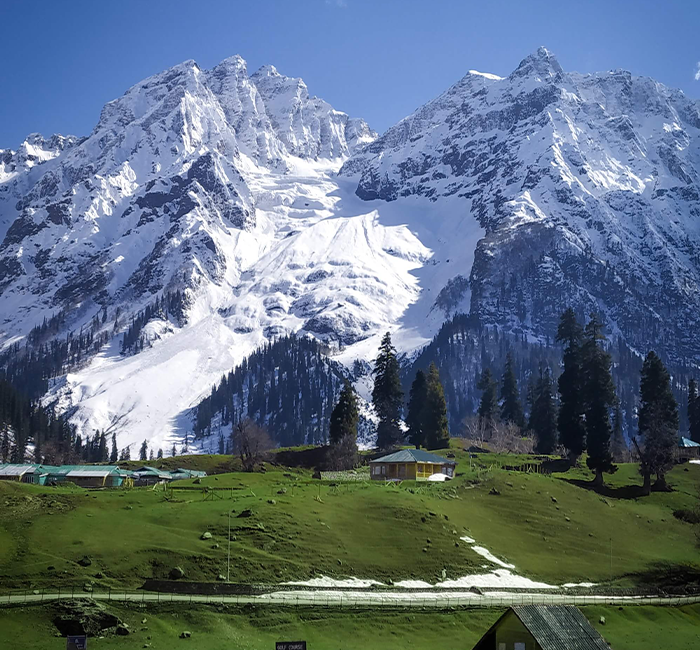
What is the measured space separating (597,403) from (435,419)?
38.7m

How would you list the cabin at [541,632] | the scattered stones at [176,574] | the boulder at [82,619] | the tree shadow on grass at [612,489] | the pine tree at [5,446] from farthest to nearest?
the pine tree at [5,446]
the tree shadow on grass at [612,489]
the scattered stones at [176,574]
the boulder at [82,619]
the cabin at [541,632]

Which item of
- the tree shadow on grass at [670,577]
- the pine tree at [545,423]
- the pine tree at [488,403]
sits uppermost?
the pine tree at [488,403]

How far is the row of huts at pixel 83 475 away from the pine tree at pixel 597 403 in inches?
2058

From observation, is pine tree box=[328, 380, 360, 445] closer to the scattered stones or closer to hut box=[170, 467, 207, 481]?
hut box=[170, 467, 207, 481]

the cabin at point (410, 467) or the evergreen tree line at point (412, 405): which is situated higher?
the evergreen tree line at point (412, 405)

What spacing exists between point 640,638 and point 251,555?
2851 centimetres

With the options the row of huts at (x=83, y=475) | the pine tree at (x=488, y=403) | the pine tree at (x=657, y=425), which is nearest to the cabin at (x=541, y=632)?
the pine tree at (x=657, y=425)

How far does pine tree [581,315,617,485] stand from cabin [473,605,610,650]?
234 ft

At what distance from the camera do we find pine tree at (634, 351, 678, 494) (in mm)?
110062

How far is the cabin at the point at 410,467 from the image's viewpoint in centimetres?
10912

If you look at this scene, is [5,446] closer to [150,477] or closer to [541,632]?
[150,477]

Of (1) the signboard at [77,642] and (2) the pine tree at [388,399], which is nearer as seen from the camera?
(1) the signboard at [77,642]

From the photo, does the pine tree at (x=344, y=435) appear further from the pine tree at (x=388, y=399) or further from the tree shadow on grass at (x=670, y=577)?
the tree shadow on grass at (x=670, y=577)

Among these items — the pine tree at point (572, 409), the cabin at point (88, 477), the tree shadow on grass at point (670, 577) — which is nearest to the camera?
the tree shadow on grass at point (670, 577)
